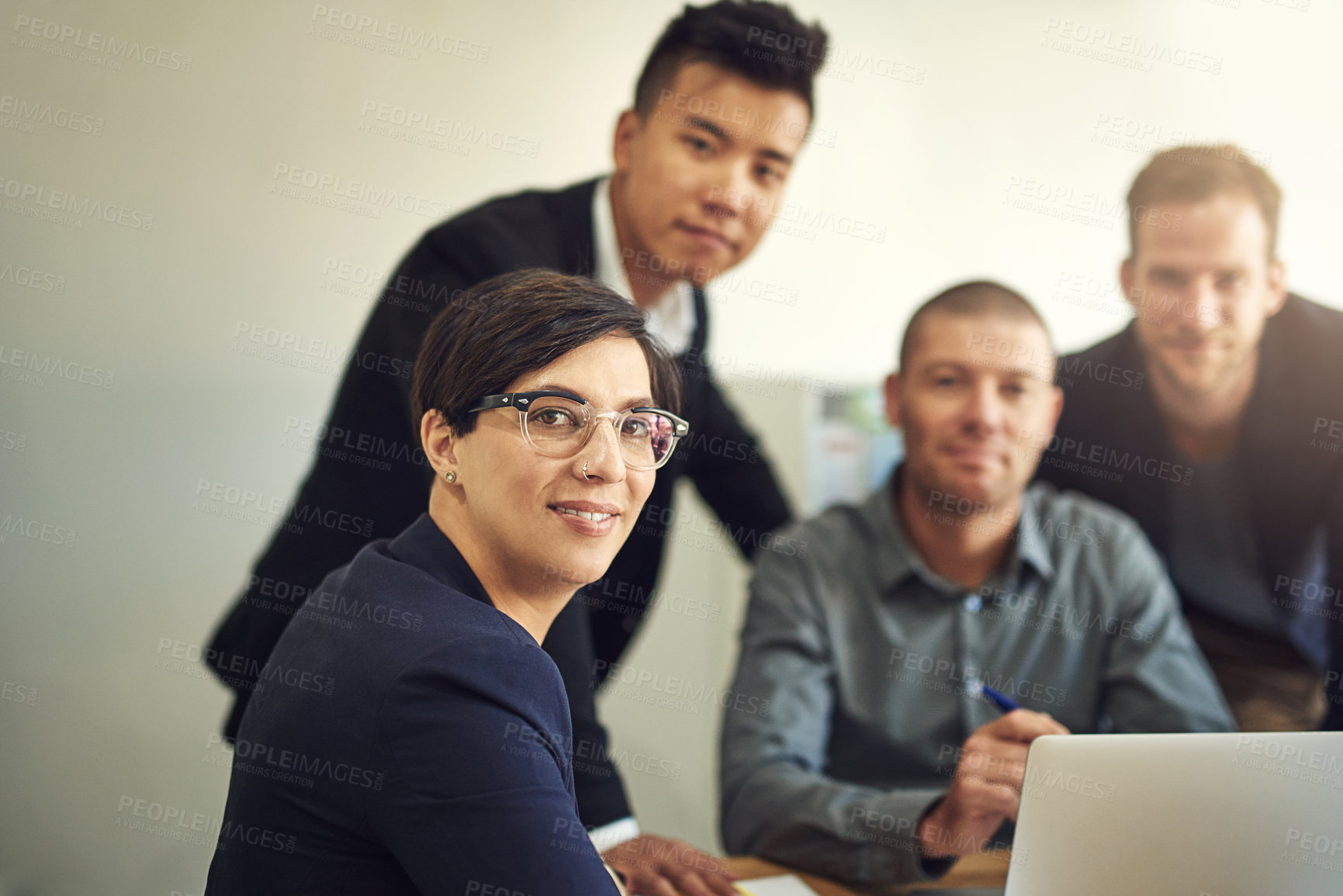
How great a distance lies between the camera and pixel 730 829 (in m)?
1.61

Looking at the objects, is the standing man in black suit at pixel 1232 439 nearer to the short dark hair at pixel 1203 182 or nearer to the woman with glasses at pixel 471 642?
the short dark hair at pixel 1203 182

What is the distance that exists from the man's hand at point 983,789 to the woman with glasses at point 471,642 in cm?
65

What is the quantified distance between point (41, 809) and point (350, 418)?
34.6 inches

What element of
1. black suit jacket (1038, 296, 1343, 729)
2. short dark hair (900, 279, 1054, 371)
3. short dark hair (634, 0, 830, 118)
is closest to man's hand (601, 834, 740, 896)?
short dark hair (900, 279, 1054, 371)

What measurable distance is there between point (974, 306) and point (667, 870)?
53.6 inches

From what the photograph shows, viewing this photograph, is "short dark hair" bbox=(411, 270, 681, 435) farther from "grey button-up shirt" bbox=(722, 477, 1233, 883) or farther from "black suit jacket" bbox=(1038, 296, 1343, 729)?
"black suit jacket" bbox=(1038, 296, 1343, 729)

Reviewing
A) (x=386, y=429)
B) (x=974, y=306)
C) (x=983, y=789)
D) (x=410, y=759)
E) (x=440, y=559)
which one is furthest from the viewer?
(x=974, y=306)

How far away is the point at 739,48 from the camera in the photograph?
182 cm

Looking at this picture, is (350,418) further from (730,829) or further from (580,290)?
(730,829)

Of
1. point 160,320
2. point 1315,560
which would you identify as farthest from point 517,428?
point 1315,560

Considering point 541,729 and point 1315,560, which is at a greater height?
point 1315,560

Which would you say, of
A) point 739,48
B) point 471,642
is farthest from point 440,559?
point 739,48

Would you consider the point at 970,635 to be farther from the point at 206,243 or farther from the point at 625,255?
the point at 206,243

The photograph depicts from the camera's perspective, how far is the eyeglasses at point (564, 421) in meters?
1.01
